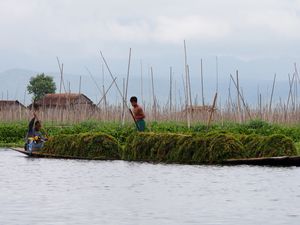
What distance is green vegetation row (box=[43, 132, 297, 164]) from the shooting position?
73.3 feet

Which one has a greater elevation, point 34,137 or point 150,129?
point 150,129

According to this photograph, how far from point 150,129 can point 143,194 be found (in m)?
13.8

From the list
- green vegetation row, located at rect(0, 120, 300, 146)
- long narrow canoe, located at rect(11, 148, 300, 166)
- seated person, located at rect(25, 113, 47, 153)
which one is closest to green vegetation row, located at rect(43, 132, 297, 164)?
seated person, located at rect(25, 113, 47, 153)

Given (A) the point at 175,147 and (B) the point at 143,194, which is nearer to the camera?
(B) the point at 143,194

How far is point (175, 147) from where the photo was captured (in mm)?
23391

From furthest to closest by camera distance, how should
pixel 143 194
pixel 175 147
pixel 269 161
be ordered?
pixel 175 147 → pixel 269 161 → pixel 143 194

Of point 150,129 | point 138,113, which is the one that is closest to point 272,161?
point 138,113

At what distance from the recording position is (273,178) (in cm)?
1939

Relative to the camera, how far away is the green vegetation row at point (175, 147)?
879 inches

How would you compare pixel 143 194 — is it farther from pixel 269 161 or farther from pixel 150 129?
pixel 150 129

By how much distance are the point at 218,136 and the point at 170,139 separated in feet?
4.22

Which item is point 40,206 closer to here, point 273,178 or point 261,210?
point 261,210

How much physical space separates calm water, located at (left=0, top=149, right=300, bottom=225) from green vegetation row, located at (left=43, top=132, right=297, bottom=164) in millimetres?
504

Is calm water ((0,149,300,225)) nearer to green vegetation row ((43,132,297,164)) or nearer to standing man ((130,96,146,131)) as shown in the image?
green vegetation row ((43,132,297,164))
